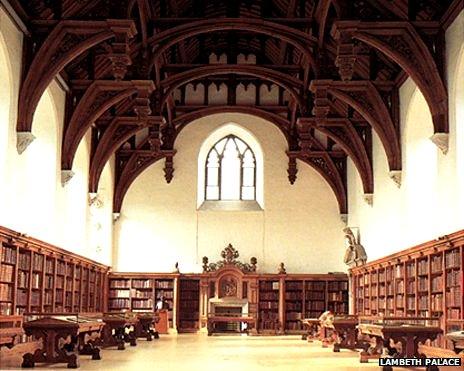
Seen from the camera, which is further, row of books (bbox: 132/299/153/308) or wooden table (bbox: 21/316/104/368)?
row of books (bbox: 132/299/153/308)

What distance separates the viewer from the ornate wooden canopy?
563 inches

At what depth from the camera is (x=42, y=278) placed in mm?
16703

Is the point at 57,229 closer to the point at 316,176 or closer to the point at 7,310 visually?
the point at 7,310

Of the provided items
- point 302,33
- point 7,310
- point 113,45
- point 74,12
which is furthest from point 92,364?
point 302,33

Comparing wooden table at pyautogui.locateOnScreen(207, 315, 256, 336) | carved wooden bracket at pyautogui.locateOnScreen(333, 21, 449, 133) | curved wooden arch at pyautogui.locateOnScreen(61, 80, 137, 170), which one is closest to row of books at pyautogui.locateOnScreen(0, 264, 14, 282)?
curved wooden arch at pyautogui.locateOnScreen(61, 80, 137, 170)

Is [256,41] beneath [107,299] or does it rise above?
above

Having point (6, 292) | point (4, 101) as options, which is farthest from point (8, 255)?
point (4, 101)

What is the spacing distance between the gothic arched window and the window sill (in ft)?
0.70

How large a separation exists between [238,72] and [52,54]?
252 inches

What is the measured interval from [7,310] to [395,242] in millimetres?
8893

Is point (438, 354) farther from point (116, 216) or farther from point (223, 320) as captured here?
point (116, 216)

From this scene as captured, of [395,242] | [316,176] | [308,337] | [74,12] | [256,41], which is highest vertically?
[256,41]

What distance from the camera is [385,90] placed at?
59.8 feet

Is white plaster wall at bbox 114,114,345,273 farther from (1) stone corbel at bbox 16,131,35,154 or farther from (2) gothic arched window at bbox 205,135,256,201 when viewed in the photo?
(1) stone corbel at bbox 16,131,35,154
